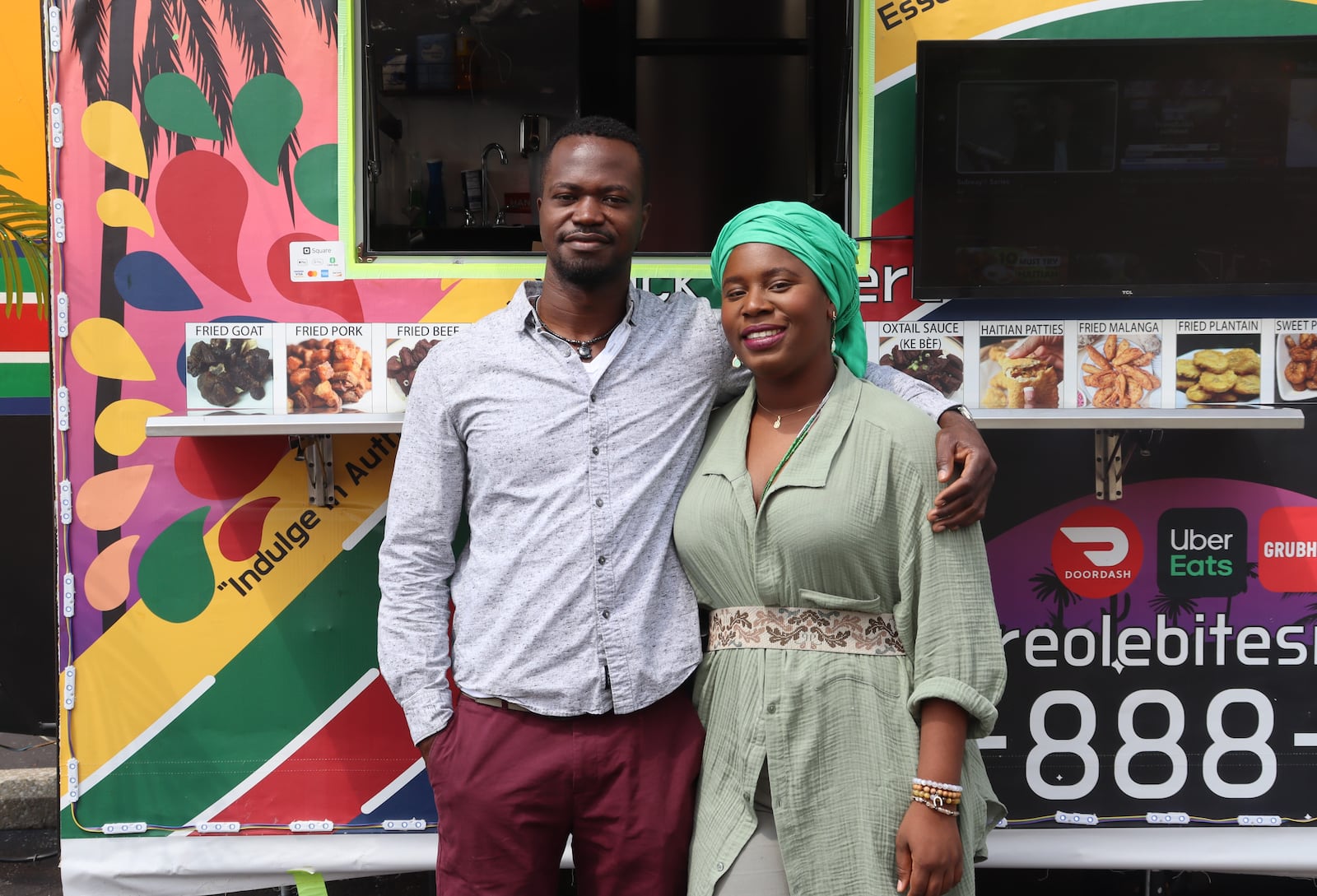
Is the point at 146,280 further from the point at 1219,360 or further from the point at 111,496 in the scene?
the point at 1219,360

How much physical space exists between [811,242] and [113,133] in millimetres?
1767

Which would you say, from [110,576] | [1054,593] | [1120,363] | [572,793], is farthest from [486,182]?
[572,793]

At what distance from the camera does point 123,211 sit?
2.48 metres

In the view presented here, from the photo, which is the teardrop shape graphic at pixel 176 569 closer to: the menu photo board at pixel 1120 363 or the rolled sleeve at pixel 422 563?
the rolled sleeve at pixel 422 563

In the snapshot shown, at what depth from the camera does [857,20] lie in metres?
2.51

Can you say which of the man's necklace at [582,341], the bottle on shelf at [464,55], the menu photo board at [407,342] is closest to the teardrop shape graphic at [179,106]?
the menu photo board at [407,342]

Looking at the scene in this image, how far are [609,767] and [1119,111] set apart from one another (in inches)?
76.0

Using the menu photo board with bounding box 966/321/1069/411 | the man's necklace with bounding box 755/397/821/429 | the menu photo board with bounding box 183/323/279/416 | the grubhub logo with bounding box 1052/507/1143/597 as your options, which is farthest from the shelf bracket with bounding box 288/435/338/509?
the grubhub logo with bounding box 1052/507/1143/597

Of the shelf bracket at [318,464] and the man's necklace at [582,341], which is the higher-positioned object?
the man's necklace at [582,341]

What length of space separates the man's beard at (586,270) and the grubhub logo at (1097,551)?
56.0 inches

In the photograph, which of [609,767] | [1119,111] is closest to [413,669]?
[609,767]

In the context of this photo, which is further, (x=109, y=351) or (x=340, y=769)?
(x=340, y=769)

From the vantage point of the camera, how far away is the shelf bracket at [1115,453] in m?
2.58

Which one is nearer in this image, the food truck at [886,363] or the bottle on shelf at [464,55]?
the food truck at [886,363]
